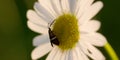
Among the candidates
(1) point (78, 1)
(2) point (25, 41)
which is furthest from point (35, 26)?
(2) point (25, 41)

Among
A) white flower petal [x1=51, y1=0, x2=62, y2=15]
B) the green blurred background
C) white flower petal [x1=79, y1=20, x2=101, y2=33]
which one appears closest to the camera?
white flower petal [x1=79, y1=20, x2=101, y2=33]

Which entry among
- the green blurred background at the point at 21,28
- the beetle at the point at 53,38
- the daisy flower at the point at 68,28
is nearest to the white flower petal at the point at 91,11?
the daisy flower at the point at 68,28

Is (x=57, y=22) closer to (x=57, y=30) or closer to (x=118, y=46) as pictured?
(x=57, y=30)

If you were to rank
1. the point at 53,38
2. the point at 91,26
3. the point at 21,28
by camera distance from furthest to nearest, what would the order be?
the point at 21,28
the point at 53,38
the point at 91,26

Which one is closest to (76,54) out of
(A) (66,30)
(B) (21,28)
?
(A) (66,30)

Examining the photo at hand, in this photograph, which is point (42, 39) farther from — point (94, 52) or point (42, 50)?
point (94, 52)

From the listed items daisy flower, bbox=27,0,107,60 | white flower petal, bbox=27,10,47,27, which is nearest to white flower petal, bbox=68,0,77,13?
daisy flower, bbox=27,0,107,60

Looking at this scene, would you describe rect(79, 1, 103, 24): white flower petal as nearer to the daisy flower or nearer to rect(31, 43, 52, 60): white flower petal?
the daisy flower
